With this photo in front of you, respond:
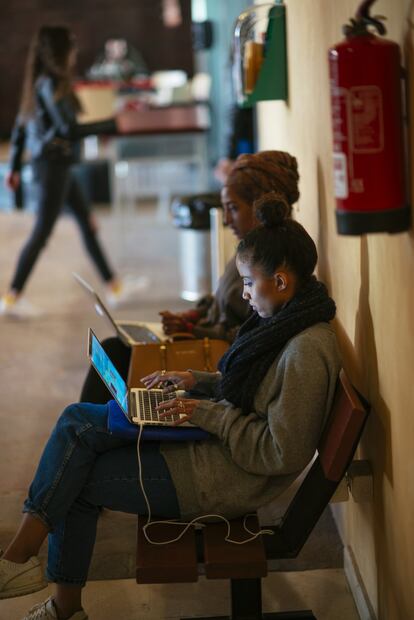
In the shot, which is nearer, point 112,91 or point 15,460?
point 15,460

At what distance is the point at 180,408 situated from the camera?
7.83 ft

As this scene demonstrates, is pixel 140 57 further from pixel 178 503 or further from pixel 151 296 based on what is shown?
pixel 178 503

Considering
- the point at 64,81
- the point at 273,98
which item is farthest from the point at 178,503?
the point at 64,81

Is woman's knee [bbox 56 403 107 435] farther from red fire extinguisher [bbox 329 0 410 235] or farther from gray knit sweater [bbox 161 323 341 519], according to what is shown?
red fire extinguisher [bbox 329 0 410 235]

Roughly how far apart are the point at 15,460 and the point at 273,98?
5.61ft

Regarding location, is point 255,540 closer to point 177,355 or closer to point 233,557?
point 233,557

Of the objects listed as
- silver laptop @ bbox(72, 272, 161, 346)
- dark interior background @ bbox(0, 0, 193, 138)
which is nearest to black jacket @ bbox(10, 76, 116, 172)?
silver laptop @ bbox(72, 272, 161, 346)

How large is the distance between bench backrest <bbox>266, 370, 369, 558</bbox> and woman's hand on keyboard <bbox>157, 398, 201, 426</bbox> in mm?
309

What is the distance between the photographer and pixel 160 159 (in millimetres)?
7988

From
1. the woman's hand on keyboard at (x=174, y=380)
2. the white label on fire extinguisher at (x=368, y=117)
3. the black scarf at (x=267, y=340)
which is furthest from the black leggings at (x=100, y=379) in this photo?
the white label on fire extinguisher at (x=368, y=117)

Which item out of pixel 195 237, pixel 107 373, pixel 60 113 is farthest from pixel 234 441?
pixel 60 113

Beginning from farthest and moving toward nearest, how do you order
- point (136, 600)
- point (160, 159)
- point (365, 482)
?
point (160, 159) → point (136, 600) → point (365, 482)

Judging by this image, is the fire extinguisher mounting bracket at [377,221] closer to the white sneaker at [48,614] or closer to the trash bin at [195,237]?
the white sneaker at [48,614]

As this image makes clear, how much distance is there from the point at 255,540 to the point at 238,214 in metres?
1.21
